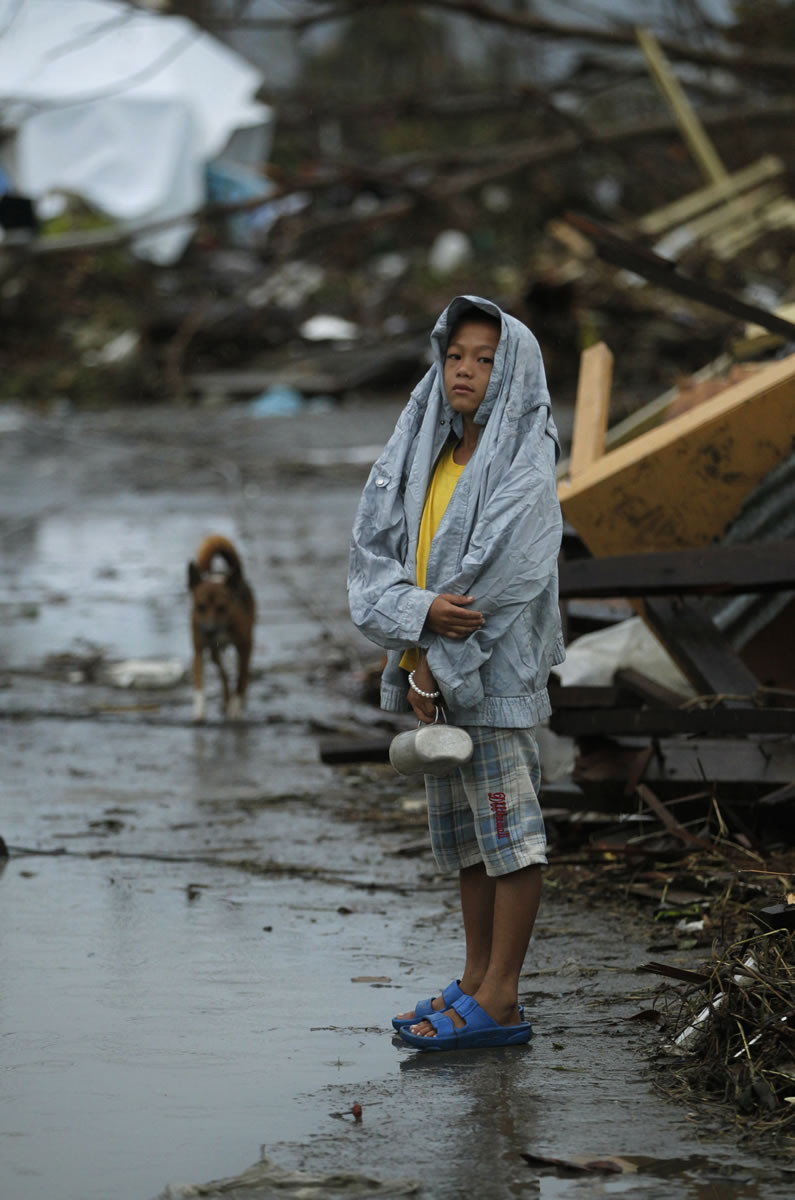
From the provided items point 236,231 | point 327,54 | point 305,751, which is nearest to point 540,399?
point 305,751

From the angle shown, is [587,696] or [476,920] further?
[587,696]

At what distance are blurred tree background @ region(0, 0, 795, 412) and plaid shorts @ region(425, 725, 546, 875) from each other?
10694 millimetres

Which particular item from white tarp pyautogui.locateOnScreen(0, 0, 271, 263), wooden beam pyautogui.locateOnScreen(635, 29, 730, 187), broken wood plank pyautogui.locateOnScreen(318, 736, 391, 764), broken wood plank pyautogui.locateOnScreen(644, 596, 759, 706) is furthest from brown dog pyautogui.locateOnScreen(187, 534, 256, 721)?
white tarp pyautogui.locateOnScreen(0, 0, 271, 263)

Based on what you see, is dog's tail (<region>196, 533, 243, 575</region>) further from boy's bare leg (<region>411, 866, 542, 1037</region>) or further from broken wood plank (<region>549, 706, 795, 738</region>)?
boy's bare leg (<region>411, 866, 542, 1037</region>)

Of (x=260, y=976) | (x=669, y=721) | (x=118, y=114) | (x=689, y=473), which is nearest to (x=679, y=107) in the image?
(x=118, y=114)

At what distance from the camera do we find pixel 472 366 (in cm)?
377

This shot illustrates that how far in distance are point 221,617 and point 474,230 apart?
24.0m

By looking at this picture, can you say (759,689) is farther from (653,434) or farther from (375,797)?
(375,797)

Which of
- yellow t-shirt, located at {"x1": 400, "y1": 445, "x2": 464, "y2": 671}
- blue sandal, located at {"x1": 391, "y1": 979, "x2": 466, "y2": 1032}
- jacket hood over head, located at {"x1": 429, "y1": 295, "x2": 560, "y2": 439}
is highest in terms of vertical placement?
jacket hood over head, located at {"x1": 429, "y1": 295, "x2": 560, "y2": 439}

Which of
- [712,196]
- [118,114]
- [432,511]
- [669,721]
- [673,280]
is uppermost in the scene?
[118,114]

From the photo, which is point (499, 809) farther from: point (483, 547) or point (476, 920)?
point (483, 547)

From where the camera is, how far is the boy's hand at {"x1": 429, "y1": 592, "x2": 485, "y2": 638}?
3588 millimetres

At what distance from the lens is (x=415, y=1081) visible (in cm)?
350

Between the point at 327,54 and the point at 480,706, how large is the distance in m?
40.2
